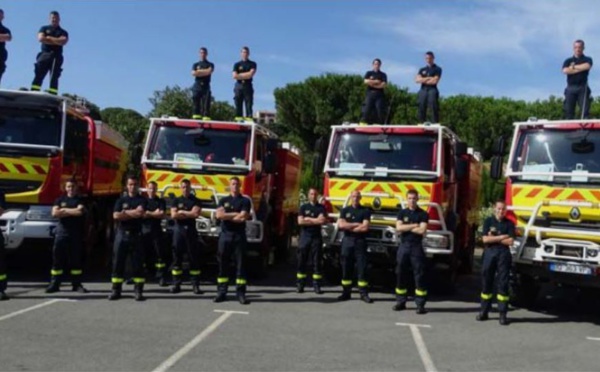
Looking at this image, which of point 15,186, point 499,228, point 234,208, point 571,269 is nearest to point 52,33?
point 15,186

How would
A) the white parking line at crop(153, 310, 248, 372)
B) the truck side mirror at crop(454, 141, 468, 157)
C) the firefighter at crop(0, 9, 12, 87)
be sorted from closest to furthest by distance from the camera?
the white parking line at crop(153, 310, 248, 372) < the truck side mirror at crop(454, 141, 468, 157) < the firefighter at crop(0, 9, 12, 87)

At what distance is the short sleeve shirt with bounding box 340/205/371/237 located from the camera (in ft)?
33.9

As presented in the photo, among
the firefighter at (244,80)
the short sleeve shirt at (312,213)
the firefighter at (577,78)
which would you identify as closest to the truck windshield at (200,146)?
the short sleeve shirt at (312,213)

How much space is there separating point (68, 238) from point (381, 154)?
4.96m

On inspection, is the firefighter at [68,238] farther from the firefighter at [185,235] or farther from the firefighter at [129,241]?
the firefighter at [185,235]

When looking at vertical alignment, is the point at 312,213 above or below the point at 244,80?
below

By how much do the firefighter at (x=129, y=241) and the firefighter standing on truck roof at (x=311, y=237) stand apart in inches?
99.3

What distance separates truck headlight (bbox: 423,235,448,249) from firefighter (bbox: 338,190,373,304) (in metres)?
0.93

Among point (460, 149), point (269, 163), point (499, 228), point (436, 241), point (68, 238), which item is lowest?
point (68, 238)

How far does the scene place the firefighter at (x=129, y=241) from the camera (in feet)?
31.8

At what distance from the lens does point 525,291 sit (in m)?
10.4

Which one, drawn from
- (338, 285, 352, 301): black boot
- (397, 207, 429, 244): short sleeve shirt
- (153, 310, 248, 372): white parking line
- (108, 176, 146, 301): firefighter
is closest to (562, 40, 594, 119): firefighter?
(397, 207, 429, 244): short sleeve shirt

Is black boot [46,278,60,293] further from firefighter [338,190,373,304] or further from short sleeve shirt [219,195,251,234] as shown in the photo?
firefighter [338,190,373,304]

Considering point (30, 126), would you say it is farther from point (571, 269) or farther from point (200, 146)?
point (571, 269)
